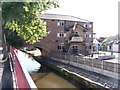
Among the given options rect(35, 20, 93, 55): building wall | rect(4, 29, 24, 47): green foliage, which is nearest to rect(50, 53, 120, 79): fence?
rect(35, 20, 93, 55): building wall

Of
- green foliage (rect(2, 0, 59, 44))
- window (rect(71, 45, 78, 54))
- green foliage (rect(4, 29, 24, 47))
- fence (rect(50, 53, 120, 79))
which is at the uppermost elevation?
green foliage (rect(2, 0, 59, 44))

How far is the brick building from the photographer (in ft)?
105

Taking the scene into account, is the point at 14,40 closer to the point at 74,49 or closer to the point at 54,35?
the point at 54,35

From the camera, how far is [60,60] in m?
27.5

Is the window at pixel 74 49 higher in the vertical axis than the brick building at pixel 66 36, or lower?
lower

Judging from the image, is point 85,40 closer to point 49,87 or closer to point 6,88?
point 49,87

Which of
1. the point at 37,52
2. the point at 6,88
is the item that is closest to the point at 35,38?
the point at 6,88

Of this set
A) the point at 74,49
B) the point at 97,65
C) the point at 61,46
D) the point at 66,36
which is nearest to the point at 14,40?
the point at 61,46

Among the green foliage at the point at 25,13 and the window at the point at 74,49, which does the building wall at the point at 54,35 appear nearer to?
the window at the point at 74,49

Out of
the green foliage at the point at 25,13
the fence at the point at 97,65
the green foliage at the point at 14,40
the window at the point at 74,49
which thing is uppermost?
the green foliage at the point at 25,13

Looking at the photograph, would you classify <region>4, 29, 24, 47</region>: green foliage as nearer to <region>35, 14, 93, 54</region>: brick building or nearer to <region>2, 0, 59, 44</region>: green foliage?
<region>35, 14, 93, 54</region>: brick building

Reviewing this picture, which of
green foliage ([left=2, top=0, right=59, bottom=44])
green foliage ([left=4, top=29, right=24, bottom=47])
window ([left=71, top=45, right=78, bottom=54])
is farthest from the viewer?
window ([left=71, top=45, right=78, bottom=54])

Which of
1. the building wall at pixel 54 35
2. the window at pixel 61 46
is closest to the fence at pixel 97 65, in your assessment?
the building wall at pixel 54 35

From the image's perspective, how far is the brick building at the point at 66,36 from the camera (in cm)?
3192
